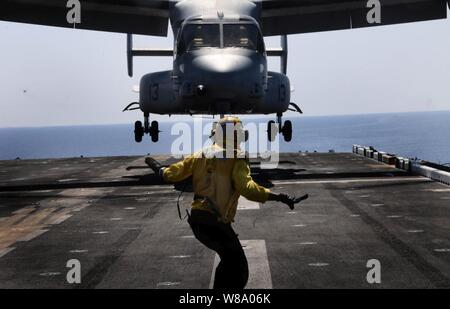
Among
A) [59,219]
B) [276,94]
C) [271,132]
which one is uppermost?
[276,94]

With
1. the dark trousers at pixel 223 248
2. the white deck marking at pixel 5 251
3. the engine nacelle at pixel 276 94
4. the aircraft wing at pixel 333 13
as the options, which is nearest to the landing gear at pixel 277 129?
the engine nacelle at pixel 276 94

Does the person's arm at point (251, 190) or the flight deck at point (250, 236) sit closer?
the person's arm at point (251, 190)

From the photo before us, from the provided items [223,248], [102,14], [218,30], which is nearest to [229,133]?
[223,248]

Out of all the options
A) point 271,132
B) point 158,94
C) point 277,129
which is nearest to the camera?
point 158,94

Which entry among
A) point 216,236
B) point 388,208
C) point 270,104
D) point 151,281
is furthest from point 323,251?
point 270,104

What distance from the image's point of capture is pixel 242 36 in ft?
71.9

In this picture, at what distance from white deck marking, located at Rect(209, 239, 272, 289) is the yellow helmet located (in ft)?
6.39

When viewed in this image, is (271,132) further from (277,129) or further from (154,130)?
(154,130)

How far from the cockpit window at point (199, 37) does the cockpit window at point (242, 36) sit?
28 cm

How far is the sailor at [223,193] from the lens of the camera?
7.02m

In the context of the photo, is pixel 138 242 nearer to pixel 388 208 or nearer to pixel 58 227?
pixel 58 227

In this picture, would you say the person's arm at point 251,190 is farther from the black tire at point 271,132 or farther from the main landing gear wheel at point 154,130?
the main landing gear wheel at point 154,130

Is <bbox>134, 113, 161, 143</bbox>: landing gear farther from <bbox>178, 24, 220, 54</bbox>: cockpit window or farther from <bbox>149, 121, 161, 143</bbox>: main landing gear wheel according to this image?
<bbox>178, 24, 220, 54</bbox>: cockpit window

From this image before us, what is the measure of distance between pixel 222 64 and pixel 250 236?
9118mm
